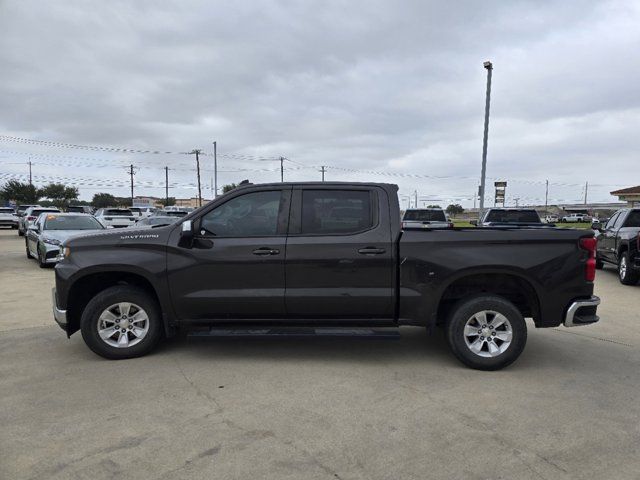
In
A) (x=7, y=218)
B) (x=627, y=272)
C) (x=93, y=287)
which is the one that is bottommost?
(x=627, y=272)

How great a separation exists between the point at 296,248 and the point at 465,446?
7.79 feet

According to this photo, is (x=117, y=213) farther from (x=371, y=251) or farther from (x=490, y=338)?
(x=490, y=338)

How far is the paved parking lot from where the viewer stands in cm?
297

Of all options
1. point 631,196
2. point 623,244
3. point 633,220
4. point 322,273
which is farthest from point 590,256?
point 631,196

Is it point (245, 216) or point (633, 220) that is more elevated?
point (245, 216)

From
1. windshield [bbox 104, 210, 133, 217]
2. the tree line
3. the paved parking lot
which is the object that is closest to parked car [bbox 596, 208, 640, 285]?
the paved parking lot

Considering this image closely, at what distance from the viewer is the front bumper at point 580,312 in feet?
15.2

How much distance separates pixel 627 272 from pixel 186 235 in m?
9.53

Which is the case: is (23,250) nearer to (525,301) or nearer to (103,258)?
(103,258)

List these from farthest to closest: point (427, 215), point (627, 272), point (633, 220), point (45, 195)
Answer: point (45, 195) → point (427, 215) → point (633, 220) → point (627, 272)

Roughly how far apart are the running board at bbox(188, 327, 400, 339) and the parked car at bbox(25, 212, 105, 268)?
329 inches

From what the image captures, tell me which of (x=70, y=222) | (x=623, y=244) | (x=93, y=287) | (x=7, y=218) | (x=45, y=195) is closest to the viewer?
(x=93, y=287)

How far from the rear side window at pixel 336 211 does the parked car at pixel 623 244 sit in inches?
280

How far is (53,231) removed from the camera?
40.8ft
